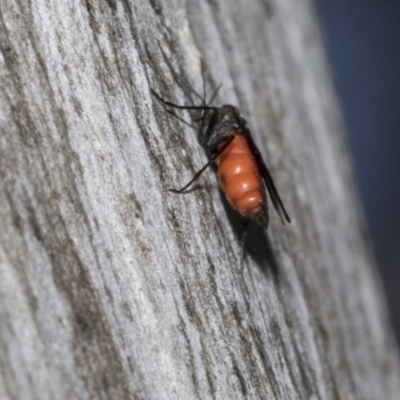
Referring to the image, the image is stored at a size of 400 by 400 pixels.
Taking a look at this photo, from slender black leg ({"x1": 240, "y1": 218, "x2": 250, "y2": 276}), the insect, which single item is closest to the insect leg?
the insect

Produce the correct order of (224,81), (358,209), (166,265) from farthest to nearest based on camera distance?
(358,209)
(224,81)
(166,265)

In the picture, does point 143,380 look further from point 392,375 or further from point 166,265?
point 392,375

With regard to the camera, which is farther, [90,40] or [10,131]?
[90,40]

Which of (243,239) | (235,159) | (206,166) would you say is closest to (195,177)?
(206,166)

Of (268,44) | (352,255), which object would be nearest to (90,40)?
(268,44)

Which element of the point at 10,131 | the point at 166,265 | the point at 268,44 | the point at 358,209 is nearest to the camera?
the point at 10,131

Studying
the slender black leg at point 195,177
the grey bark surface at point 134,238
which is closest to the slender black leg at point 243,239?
the grey bark surface at point 134,238

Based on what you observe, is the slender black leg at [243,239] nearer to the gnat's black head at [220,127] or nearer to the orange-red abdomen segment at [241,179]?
the orange-red abdomen segment at [241,179]

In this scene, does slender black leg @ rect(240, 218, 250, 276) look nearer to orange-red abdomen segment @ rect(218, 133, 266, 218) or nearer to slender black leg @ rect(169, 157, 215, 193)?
orange-red abdomen segment @ rect(218, 133, 266, 218)
